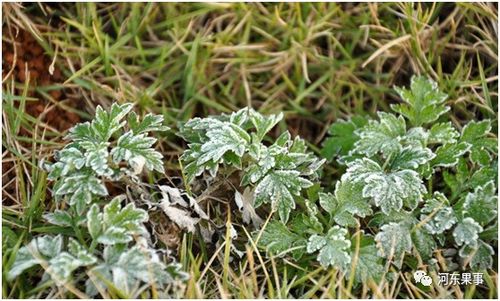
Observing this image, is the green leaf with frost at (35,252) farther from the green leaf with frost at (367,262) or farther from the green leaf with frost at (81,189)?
the green leaf with frost at (367,262)

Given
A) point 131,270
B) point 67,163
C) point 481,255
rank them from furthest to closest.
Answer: point 481,255, point 67,163, point 131,270

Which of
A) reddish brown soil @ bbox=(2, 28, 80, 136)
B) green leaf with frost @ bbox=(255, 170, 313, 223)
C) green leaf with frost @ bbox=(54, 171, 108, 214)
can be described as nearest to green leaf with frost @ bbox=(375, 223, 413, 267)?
green leaf with frost @ bbox=(255, 170, 313, 223)

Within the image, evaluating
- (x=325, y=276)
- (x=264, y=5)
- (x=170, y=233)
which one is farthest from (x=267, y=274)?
(x=264, y=5)

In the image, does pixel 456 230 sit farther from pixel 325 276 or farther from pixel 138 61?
pixel 138 61

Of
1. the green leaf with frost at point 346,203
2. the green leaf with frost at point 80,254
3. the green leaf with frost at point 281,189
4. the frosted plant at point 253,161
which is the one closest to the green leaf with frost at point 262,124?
the frosted plant at point 253,161

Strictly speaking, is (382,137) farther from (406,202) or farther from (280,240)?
(280,240)

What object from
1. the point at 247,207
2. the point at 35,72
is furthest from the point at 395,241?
the point at 35,72
